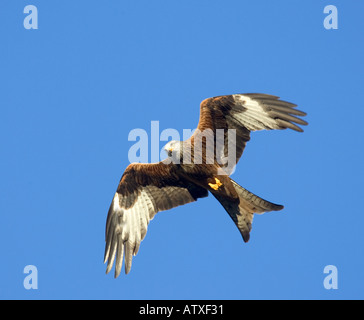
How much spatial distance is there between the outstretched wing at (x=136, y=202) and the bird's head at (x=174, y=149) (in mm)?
882

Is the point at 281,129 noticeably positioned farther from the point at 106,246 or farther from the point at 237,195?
the point at 106,246

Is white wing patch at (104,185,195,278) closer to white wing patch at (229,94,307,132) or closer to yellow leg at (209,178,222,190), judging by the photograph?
Answer: yellow leg at (209,178,222,190)

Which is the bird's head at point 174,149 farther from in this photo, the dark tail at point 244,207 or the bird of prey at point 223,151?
the dark tail at point 244,207

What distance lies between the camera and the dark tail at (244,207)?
47.3 feet

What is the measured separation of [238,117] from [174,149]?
1.48 m

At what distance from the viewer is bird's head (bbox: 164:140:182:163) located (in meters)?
14.1

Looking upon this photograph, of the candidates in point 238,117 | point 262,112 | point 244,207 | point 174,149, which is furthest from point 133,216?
point 262,112

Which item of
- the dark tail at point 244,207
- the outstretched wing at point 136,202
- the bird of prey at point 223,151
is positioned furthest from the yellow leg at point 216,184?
the outstretched wing at point 136,202

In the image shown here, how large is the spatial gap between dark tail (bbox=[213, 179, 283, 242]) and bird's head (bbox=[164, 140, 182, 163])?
1243 millimetres

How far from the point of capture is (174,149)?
14180 mm

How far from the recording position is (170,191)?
15.5m

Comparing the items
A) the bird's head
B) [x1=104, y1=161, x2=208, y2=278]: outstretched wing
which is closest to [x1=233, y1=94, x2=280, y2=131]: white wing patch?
the bird's head
